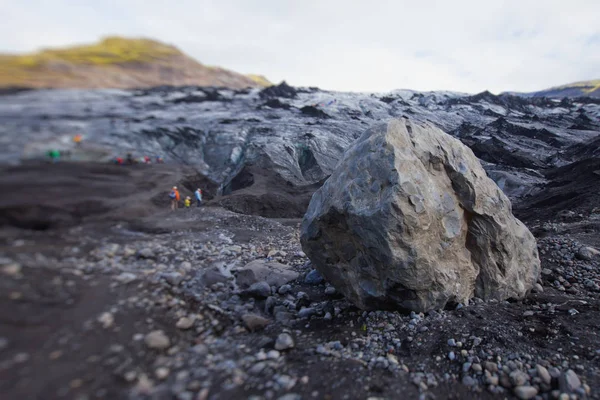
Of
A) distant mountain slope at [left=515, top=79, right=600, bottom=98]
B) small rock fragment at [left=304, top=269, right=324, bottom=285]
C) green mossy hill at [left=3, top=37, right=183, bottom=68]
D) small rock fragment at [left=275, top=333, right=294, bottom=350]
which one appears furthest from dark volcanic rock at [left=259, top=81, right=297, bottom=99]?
distant mountain slope at [left=515, top=79, right=600, bottom=98]

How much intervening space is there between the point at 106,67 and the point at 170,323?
7.88 feet

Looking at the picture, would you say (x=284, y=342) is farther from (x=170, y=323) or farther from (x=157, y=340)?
(x=157, y=340)

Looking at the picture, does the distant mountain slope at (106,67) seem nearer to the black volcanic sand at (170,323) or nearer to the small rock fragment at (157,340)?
the black volcanic sand at (170,323)

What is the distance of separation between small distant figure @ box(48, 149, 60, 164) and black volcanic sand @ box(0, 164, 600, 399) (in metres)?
0.07

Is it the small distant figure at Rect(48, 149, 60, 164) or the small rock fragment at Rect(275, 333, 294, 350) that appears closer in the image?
the small distant figure at Rect(48, 149, 60, 164)

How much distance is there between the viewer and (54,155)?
215 cm

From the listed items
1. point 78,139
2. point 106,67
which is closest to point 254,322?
point 78,139

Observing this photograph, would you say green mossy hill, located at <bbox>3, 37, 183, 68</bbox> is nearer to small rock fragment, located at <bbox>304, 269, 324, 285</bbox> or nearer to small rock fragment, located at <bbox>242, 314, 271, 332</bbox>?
small rock fragment, located at <bbox>242, 314, 271, 332</bbox>

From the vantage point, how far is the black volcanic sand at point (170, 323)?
6.05 feet

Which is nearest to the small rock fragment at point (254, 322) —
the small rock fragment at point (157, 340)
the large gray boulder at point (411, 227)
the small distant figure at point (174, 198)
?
the small rock fragment at point (157, 340)

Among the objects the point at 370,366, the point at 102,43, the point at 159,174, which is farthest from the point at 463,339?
the point at 102,43

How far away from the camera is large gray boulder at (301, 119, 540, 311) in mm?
4082

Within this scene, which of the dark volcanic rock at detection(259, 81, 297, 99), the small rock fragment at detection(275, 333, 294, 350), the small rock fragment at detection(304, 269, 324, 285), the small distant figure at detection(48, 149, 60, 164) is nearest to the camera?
the small distant figure at detection(48, 149, 60, 164)

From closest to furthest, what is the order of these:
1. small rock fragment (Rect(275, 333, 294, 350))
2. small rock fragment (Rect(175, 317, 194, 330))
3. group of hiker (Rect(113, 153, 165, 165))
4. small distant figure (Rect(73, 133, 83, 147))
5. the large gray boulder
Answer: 1. small distant figure (Rect(73, 133, 83, 147))
2. group of hiker (Rect(113, 153, 165, 165))
3. small rock fragment (Rect(175, 317, 194, 330))
4. small rock fragment (Rect(275, 333, 294, 350))
5. the large gray boulder
